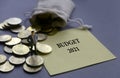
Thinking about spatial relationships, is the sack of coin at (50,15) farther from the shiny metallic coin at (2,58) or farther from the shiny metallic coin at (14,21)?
the shiny metallic coin at (2,58)

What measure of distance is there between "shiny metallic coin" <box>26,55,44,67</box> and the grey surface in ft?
0.07

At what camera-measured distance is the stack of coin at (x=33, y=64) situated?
616mm

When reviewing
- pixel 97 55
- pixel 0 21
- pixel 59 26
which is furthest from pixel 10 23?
pixel 97 55

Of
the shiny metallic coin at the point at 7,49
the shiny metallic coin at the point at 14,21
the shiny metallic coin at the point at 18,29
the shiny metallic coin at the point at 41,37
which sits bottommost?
the shiny metallic coin at the point at 7,49

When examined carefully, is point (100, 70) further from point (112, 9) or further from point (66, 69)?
point (112, 9)

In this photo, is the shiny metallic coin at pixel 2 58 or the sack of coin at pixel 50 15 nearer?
the shiny metallic coin at pixel 2 58

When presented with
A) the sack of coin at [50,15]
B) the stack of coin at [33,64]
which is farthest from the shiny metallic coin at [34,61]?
the sack of coin at [50,15]

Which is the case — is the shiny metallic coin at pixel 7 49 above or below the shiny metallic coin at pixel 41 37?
below

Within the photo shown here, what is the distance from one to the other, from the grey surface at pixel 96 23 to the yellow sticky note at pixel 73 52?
0.05 ft

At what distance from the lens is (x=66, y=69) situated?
0.62 metres

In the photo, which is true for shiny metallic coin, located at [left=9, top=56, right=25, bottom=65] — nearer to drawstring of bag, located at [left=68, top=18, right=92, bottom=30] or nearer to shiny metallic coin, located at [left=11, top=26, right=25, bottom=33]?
shiny metallic coin, located at [left=11, top=26, right=25, bottom=33]

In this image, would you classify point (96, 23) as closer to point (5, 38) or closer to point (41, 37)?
point (41, 37)

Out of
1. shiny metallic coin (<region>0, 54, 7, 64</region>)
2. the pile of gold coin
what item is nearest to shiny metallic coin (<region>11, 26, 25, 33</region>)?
the pile of gold coin

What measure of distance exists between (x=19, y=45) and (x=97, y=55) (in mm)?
222
